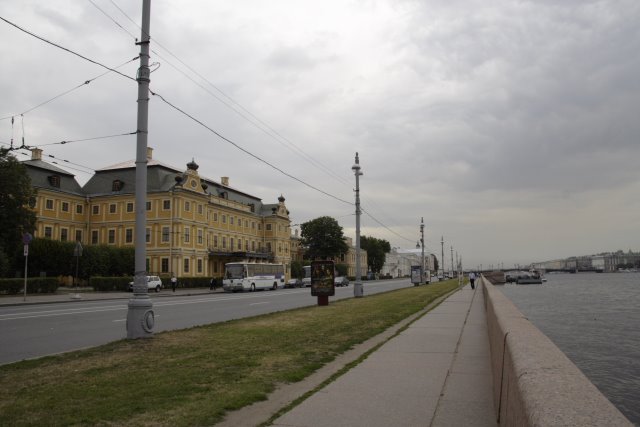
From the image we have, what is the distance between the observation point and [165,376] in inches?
294

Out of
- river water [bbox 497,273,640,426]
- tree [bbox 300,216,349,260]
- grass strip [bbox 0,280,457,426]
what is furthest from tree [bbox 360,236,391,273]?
grass strip [bbox 0,280,457,426]

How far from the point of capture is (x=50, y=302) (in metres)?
31.1

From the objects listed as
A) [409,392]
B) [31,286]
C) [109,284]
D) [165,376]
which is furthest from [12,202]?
[409,392]

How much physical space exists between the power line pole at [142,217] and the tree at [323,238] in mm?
98359

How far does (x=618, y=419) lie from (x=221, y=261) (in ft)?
260

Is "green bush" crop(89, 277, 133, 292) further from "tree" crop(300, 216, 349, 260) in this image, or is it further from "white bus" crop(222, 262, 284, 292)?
"tree" crop(300, 216, 349, 260)

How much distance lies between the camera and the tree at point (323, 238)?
11056 centimetres

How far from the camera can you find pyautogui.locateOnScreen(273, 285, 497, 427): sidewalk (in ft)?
17.4

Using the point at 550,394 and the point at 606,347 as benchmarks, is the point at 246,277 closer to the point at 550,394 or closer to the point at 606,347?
the point at 606,347

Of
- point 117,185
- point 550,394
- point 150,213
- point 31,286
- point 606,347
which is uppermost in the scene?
point 117,185

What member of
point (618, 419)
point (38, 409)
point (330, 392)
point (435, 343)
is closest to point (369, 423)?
point (330, 392)

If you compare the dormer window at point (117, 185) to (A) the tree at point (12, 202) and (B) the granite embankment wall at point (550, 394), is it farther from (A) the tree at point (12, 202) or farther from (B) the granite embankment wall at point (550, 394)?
(B) the granite embankment wall at point (550, 394)

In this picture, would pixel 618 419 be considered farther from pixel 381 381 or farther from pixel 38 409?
pixel 38 409

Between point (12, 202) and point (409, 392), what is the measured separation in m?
44.5
